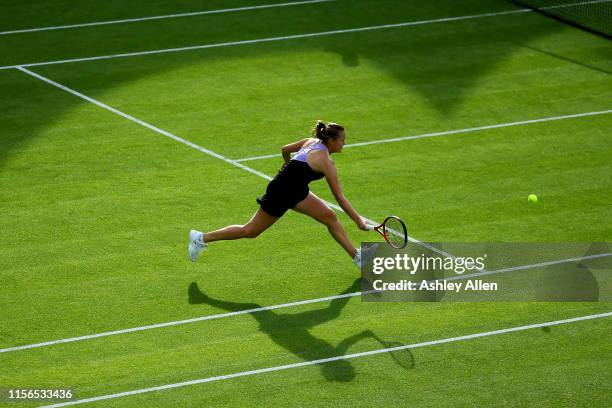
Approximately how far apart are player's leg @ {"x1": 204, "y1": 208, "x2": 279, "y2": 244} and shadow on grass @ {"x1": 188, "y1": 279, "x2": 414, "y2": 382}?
0.67m

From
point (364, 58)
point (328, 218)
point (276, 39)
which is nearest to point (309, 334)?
point (328, 218)

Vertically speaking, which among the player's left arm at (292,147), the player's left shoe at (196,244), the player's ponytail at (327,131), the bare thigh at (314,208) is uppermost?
the player's ponytail at (327,131)

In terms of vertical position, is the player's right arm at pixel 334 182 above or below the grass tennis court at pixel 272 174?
above

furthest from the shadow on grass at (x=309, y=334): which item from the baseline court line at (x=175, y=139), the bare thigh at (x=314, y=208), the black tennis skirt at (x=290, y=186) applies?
the black tennis skirt at (x=290, y=186)

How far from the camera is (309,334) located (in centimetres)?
1172

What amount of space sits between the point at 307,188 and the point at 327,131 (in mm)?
722

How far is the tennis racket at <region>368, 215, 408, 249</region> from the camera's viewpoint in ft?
39.6

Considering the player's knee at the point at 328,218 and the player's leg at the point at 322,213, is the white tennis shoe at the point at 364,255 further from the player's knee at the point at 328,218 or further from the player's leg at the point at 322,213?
the player's knee at the point at 328,218

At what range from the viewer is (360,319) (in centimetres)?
1205

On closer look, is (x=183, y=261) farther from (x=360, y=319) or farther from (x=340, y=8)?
(x=340, y=8)

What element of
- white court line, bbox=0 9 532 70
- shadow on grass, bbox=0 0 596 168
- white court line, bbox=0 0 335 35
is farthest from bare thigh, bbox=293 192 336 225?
white court line, bbox=0 0 335 35

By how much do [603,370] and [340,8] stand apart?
550 inches

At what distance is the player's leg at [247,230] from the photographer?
12703 millimetres

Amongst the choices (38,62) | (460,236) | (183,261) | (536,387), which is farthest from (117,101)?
(536,387)
